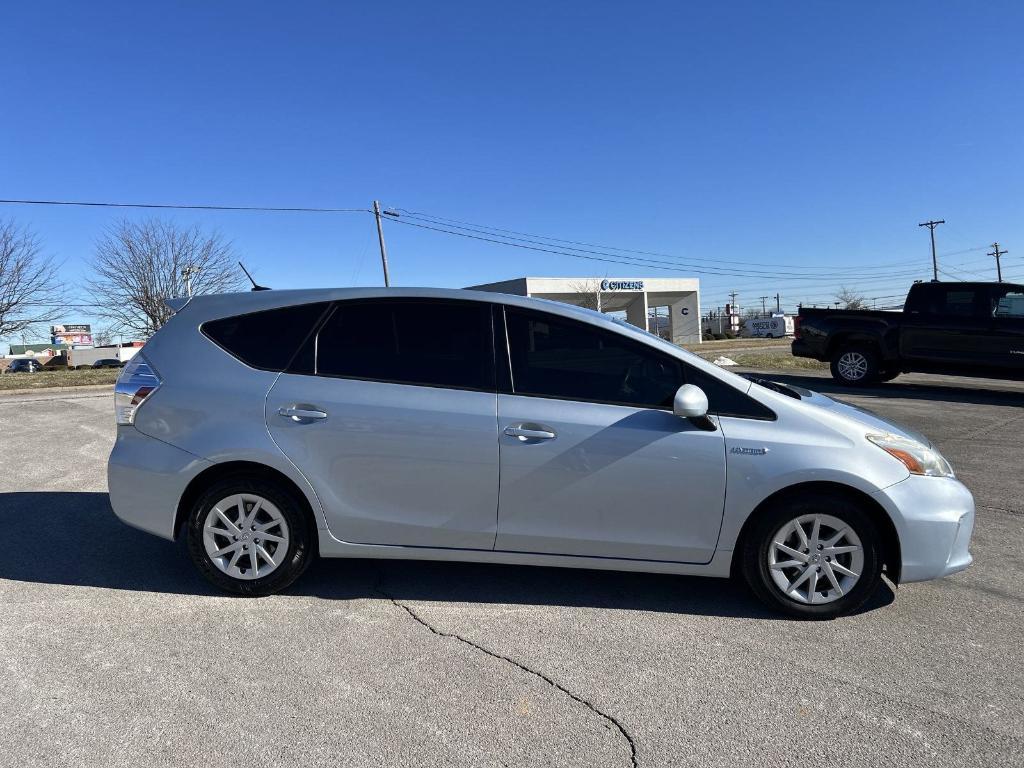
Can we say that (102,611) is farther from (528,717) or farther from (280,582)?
(528,717)

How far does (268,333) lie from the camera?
12.8 ft

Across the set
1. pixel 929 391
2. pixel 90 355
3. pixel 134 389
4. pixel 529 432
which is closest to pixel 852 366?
pixel 929 391

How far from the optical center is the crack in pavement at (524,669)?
251cm

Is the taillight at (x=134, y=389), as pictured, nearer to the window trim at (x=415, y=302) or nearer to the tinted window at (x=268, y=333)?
the tinted window at (x=268, y=333)

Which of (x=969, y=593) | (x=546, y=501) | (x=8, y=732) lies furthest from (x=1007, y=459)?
(x=8, y=732)

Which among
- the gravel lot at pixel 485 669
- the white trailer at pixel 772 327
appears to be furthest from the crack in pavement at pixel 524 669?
the white trailer at pixel 772 327

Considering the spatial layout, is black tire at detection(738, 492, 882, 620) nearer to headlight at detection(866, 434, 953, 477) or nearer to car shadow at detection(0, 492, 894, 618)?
car shadow at detection(0, 492, 894, 618)

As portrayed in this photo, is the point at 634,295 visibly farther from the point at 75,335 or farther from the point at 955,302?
the point at 75,335

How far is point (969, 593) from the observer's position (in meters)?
3.86

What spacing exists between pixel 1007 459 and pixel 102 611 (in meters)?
8.22

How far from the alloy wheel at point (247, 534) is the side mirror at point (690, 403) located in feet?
7.08

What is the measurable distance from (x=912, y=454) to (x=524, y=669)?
226 cm

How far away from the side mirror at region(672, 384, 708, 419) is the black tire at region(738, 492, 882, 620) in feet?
2.12

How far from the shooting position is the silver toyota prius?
11.4ft
